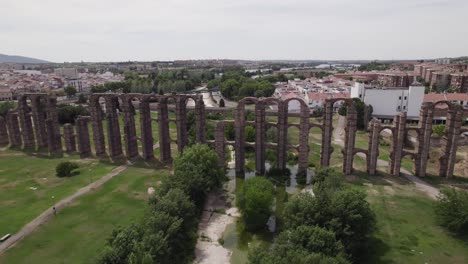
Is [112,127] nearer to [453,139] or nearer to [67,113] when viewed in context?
Answer: [67,113]

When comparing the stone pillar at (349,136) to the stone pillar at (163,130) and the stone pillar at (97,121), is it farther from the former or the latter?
the stone pillar at (97,121)

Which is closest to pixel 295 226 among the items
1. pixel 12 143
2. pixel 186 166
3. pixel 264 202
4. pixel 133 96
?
pixel 264 202

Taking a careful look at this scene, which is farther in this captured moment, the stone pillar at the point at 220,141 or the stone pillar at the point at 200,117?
the stone pillar at the point at 200,117

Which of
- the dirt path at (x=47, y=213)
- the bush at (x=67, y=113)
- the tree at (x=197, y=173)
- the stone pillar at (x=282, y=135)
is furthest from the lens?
the bush at (x=67, y=113)

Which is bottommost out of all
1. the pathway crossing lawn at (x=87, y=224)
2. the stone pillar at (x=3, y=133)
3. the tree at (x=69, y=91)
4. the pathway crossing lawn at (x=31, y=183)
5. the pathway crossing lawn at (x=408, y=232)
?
the pathway crossing lawn at (x=408, y=232)

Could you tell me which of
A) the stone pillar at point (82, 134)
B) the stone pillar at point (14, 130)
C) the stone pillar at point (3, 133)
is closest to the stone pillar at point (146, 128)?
the stone pillar at point (82, 134)

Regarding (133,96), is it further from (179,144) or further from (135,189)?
(135,189)

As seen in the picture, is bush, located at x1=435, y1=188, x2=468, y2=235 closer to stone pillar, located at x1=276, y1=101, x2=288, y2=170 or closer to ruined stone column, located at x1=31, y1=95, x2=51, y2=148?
stone pillar, located at x1=276, y1=101, x2=288, y2=170
